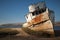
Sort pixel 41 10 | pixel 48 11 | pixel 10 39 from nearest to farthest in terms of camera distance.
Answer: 1. pixel 10 39
2. pixel 48 11
3. pixel 41 10

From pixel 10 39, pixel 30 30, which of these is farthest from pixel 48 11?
pixel 10 39

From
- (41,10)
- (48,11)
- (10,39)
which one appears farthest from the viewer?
(41,10)

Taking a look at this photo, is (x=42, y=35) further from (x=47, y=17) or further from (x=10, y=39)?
(x=10, y=39)

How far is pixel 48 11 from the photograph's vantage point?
11.1m

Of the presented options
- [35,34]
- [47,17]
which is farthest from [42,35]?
[47,17]

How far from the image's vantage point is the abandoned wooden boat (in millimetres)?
11117

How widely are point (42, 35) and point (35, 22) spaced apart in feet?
3.68

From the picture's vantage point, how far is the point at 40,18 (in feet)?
37.1

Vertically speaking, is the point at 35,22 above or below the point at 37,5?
below

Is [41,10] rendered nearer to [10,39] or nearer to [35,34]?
[35,34]

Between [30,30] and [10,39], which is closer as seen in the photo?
[10,39]

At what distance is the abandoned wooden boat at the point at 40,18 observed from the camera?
11.1 metres

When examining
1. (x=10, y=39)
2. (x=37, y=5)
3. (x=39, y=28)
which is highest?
(x=37, y=5)

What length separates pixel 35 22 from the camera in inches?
458
